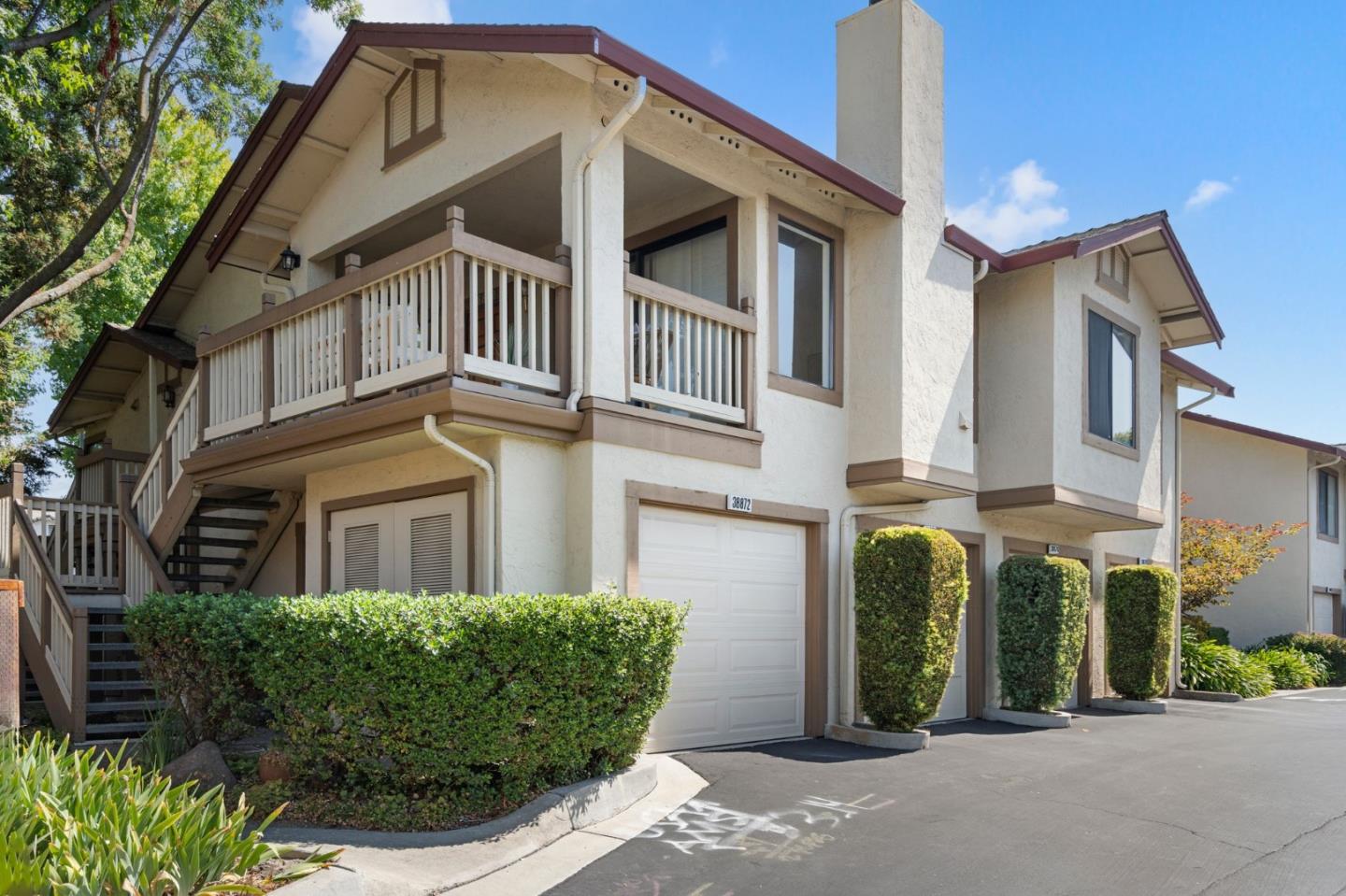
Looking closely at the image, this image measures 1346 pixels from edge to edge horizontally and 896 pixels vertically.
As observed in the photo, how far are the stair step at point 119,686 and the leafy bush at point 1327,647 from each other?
2222cm

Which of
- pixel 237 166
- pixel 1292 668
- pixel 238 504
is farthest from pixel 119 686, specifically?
pixel 1292 668

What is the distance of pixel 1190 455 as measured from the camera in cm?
2583

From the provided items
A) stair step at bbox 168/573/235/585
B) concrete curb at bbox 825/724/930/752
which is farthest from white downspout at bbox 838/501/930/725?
stair step at bbox 168/573/235/585

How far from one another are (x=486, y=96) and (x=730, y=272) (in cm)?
301

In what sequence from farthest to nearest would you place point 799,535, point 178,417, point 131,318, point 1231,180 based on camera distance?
point 131,318 < point 1231,180 < point 178,417 < point 799,535

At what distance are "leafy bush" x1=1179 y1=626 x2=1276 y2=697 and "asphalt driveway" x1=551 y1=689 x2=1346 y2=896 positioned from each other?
7550 millimetres

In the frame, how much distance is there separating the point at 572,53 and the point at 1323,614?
25291 millimetres

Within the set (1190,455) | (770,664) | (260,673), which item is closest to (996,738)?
(770,664)

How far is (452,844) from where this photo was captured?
21.6ft

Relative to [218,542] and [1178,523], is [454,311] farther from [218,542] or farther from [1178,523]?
[1178,523]

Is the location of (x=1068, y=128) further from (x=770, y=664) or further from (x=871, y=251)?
(x=770, y=664)

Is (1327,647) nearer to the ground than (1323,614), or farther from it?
nearer to the ground

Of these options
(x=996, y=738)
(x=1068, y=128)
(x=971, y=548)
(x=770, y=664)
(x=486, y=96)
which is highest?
(x=1068, y=128)

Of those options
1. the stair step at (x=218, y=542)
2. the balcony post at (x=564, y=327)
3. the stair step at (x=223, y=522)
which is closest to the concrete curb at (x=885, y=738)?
the balcony post at (x=564, y=327)
